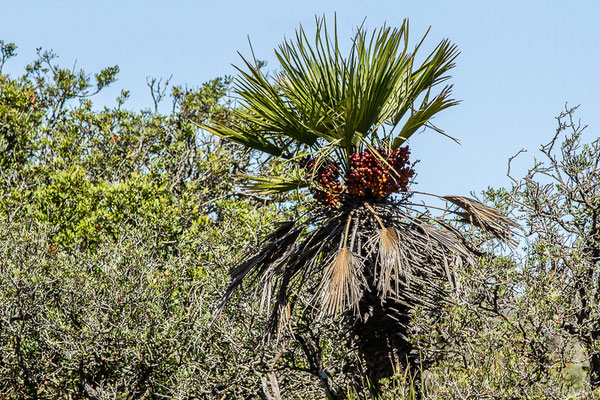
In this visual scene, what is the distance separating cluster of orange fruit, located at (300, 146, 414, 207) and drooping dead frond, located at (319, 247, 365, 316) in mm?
632

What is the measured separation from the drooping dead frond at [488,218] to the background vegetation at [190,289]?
20 centimetres

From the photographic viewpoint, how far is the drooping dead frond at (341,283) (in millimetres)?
4992

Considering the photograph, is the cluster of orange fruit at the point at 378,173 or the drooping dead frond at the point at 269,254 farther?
the drooping dead frond at the point at 269,254

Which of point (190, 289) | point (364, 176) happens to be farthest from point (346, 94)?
point (190, 289)

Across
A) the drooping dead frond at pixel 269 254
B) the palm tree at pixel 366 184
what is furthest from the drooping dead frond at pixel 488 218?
the drooping dead frond at pixel 269 254

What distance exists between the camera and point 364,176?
226 inches

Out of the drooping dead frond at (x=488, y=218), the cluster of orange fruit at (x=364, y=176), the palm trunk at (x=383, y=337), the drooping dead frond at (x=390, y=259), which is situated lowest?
the palm trunk at (x=383, y=337)

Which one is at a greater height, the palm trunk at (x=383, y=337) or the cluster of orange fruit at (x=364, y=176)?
the cluster of orange fruit at (x=364, y=176)

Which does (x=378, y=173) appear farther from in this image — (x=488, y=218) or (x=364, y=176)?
(x=488, y=218)

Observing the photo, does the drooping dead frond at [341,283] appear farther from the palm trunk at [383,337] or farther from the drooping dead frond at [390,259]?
the palm trunk at [383,337]

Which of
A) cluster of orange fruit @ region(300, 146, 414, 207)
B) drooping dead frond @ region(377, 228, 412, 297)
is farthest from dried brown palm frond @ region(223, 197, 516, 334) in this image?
cluster of orange fruit @ region(300, 146, 414, 207)

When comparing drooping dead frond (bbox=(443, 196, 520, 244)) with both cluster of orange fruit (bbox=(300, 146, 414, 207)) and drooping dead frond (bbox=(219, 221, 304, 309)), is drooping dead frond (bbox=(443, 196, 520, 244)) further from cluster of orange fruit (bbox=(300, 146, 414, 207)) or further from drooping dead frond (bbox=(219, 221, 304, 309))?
drooping dead frond (bbox=(219, 221, 304, 309))

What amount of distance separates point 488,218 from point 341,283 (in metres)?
1.48

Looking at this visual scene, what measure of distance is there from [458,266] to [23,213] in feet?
26.0
